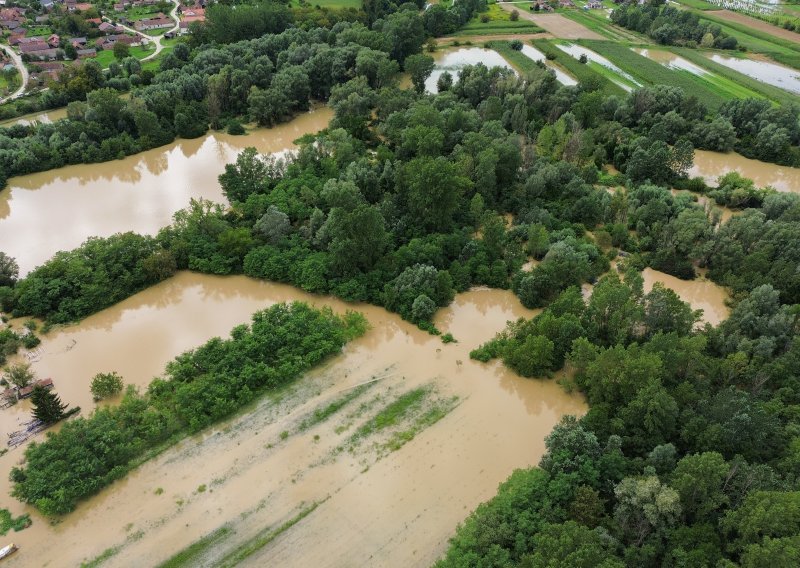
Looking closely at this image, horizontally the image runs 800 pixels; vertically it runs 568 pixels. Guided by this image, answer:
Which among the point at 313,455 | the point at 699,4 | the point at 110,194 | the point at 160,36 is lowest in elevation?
the point at 313,455

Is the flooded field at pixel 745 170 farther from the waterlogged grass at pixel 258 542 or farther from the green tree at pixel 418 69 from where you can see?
the waterlogged grass at pixel 258 542

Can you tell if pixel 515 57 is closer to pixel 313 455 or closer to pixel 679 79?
pixel 679 79

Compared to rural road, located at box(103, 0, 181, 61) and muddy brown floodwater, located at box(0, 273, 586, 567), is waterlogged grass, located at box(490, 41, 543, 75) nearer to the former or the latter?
rural road, located at box(103, 0, 181, 61)

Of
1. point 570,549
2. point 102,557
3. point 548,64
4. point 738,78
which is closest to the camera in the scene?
point 570,549

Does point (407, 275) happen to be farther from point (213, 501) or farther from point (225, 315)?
point (213, 501)

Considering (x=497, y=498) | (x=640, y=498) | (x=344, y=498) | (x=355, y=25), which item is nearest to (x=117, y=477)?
(x=344, y=498)

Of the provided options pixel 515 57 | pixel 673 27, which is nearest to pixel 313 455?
pixel 515 57

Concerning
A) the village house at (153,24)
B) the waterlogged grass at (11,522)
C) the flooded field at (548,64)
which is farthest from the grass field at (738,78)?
the village house at (153,24)
